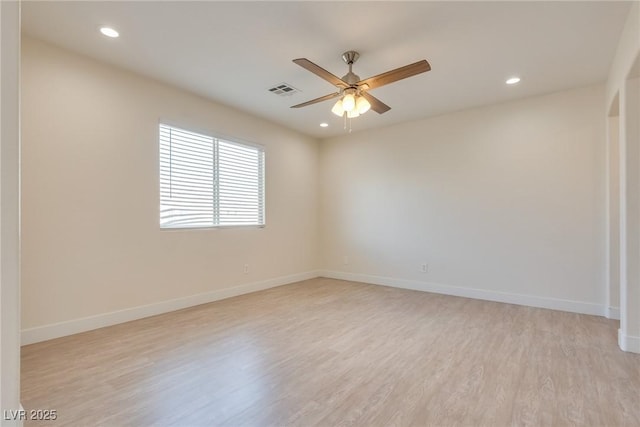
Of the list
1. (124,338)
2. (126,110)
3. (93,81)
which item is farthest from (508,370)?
(93,81)

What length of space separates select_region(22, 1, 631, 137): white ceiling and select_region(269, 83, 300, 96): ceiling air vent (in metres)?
0.08

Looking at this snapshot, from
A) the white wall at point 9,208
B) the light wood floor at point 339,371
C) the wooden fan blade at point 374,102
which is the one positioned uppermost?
the wooden fan blade at point 374,102

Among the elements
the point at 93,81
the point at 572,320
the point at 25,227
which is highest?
the point at 93,81

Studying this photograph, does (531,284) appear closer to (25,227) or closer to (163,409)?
(163,409)

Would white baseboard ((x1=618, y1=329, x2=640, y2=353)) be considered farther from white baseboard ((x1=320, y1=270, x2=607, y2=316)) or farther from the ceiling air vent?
the ceiling air vent

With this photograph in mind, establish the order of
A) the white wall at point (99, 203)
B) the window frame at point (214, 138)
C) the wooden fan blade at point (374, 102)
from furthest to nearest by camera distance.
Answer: the window frame at point (214, 138)
the wooden fan blade at point (374, 102)
the white wall at point (99, 203)

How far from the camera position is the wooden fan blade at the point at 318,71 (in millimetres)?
2340

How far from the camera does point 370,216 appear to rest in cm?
561

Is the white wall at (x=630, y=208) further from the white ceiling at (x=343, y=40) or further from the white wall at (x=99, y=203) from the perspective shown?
the white wall at (x=99, y=203)

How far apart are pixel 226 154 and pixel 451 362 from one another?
12.7ft

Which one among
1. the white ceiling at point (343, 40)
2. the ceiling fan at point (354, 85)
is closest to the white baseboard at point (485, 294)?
the white ceiling at point (343, 40)

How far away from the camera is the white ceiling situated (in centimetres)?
239

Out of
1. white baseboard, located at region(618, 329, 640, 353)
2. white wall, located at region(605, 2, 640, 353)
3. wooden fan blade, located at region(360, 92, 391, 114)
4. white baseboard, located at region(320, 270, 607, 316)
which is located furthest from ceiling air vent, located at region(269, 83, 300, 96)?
white baseboard, located at region(618, 329, 640, 353)

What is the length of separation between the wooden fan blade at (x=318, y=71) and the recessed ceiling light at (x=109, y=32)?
1.72 metres
